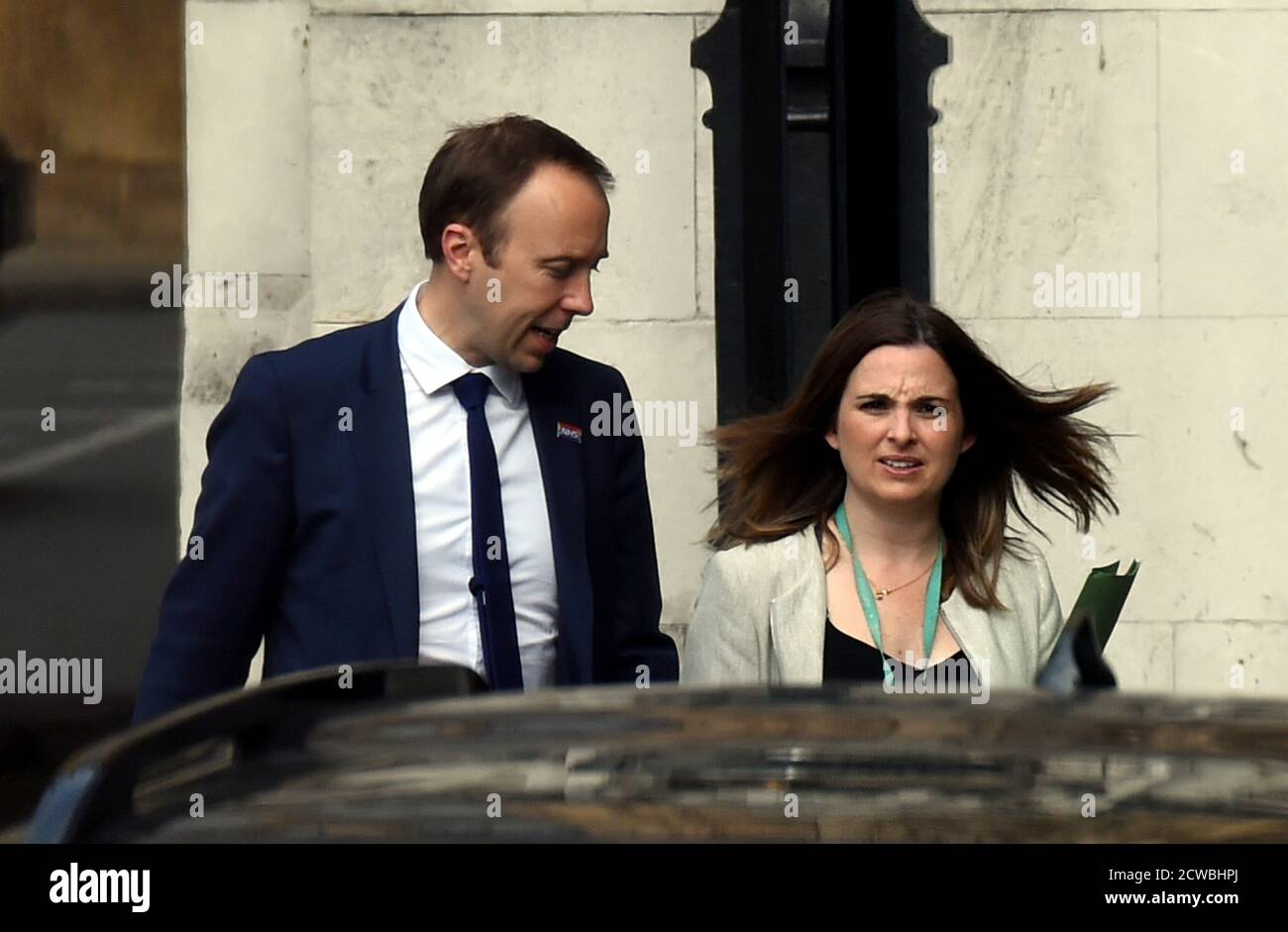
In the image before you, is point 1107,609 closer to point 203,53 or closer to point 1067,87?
point 1067,87

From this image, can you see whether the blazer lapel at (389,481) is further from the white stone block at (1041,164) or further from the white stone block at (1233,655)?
the white stone block at (1233,655)

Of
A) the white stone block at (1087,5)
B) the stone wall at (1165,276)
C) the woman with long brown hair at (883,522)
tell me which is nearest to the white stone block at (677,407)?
the stone wall at (1165,276)

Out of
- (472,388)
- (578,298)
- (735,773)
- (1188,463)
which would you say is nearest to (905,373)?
(578,298)

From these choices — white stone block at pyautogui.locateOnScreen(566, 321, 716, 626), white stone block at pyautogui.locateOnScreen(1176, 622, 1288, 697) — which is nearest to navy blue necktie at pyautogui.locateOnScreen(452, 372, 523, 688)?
white stone block at pyautogui.locateOnScreen(566, 321, 716, 626)

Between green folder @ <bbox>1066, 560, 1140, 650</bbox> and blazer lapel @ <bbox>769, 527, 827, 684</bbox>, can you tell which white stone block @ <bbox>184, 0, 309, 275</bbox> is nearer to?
blazer lapel @ <bbox>769, 527, 827, 684</bbox>

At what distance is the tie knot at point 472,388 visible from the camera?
3754mm

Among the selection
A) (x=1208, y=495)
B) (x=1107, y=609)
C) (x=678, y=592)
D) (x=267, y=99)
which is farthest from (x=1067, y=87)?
(x=1107, y=609)

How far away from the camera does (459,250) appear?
383cm

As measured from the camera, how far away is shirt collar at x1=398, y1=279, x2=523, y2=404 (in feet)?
12.4

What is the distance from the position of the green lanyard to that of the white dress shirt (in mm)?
607

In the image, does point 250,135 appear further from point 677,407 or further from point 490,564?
point 490,564

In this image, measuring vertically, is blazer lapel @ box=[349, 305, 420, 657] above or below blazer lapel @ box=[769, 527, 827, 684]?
above

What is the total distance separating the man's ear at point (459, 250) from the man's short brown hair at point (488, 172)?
17mm
